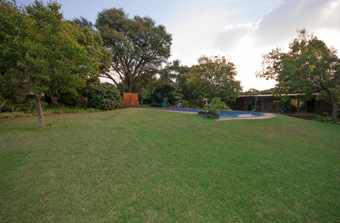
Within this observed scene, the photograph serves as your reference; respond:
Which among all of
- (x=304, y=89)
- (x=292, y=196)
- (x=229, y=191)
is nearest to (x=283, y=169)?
(x=292, y=196)

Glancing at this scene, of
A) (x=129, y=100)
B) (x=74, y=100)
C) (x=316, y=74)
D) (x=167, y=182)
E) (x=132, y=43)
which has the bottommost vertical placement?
(x=167, y=182)

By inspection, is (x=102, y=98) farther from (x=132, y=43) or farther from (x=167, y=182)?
(x=167, y=182)

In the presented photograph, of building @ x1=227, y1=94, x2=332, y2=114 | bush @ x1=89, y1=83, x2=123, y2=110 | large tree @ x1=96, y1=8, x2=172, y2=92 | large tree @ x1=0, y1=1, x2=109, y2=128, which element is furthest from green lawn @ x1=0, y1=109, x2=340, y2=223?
large tree @ x1=96, y1=8, x2=172, y2=92

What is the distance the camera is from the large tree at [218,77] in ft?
61.2

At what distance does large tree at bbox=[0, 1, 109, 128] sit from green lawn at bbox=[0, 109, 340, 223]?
2755 mm

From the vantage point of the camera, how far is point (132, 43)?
2084 cm

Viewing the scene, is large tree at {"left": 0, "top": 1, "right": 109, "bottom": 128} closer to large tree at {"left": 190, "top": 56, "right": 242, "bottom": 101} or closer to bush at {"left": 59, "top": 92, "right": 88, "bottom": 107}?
bush at {"left": 59, "top": 92, "right": 88, "bottom": 107}

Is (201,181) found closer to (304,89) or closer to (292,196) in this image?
(292,196)

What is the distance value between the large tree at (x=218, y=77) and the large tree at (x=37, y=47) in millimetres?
15463

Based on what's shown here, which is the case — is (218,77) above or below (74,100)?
above

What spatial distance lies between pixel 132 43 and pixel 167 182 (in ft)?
Result: 72.3

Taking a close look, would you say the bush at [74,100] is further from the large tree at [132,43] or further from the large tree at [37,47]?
the large tree at [37,47]

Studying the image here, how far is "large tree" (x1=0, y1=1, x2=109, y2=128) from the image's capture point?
5.08 m

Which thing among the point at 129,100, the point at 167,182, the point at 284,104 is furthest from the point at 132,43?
the point at 284,104
